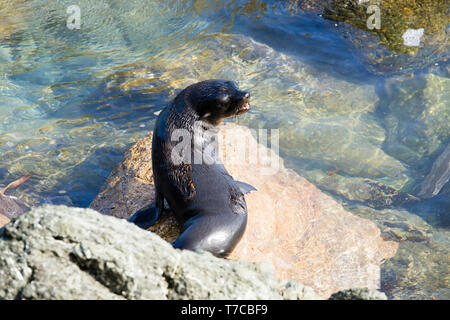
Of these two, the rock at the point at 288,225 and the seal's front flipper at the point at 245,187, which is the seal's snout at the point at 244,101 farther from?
the rock at the point at 288,225

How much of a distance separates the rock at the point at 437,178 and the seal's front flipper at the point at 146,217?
4184mm

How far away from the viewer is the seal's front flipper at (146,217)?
415 cm

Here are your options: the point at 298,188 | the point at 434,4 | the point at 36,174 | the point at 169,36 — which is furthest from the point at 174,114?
the point at 434,4

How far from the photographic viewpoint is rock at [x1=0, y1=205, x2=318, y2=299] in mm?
2070

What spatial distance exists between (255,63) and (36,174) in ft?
14.8

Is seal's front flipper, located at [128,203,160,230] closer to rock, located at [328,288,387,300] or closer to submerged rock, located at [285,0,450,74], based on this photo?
rock, located at [328,288,387,300]

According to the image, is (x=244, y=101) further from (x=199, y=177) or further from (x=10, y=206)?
(x=10, y=206)

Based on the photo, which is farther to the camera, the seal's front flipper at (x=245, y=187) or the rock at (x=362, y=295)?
the seal's front flipper at (x=245, y=187)

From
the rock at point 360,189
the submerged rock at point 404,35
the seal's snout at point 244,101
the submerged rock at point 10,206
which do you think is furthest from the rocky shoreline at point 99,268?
the submerged rock at point 404,35

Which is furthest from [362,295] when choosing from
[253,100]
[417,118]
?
[417,118]

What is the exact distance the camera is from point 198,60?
28.5 ft

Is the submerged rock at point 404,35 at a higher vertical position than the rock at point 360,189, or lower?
higher

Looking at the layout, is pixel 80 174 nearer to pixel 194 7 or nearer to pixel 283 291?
pixel 283 291

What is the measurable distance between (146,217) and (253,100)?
417 cm
